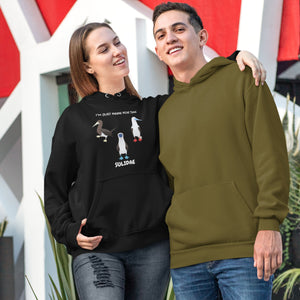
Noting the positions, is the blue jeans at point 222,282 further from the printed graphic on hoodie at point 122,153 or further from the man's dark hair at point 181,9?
the man's dark hair at point 181,9

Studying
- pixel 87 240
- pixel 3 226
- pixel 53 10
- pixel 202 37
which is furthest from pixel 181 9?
pixel 3 226

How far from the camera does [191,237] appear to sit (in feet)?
5.57

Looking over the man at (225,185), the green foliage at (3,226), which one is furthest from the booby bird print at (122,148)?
the green foliage at (3,226)

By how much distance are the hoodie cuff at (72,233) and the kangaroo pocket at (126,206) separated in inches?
1.9

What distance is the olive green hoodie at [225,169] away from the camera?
1595 mm

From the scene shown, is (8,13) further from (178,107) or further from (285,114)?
(178,107)

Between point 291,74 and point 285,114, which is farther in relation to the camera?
point 291,74

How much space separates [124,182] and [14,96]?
10.0ft

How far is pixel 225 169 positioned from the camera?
5.45 feet

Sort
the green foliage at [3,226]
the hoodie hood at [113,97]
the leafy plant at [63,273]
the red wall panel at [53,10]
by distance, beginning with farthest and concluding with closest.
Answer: the green foliage at [3,226], the red wall panel at [53,10], the leafy plant at [63,273], the hoodie hood at [113,97]

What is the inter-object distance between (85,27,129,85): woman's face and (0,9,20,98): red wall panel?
3171mm

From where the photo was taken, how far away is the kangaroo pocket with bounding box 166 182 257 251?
1.62 meters

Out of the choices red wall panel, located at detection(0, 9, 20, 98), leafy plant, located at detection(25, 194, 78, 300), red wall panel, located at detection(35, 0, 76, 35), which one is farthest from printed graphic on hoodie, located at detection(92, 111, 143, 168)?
red wall panel, located at detection(0, 9, 20, 98)

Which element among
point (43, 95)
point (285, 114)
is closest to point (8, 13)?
point (43, 95)
